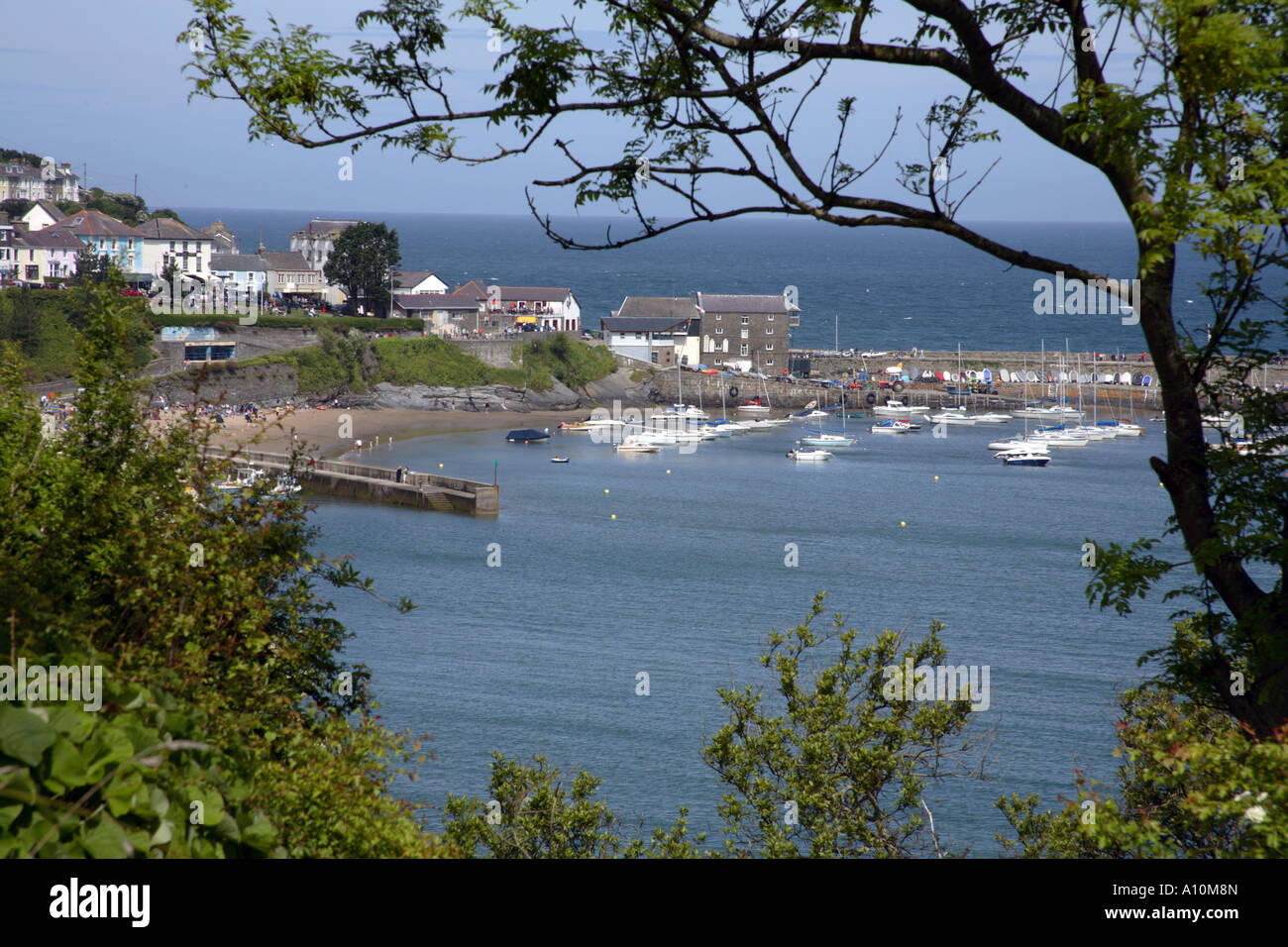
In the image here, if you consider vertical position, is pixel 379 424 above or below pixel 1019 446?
above

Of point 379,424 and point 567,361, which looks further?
point 567,361

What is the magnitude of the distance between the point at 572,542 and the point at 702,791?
21758 mm

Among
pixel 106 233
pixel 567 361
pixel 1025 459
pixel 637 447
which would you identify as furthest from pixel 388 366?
pixel 1025 459

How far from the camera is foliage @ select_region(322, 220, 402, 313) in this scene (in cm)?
7775

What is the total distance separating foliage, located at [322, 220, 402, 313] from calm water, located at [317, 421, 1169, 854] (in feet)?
75.4

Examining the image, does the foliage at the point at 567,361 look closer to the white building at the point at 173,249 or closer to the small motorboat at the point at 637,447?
the small motorboat at the point at 637,447

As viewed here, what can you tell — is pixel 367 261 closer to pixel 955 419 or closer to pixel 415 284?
pixel 415 284

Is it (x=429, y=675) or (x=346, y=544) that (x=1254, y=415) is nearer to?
(x=429, y=675)

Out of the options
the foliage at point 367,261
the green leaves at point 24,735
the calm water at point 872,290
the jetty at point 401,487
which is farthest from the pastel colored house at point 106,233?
the green leaves at point 24,735

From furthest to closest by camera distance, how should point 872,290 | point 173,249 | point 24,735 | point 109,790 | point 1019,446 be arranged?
point 872,290, point 173,249, point 1019,446, point 109,790, point 24,735

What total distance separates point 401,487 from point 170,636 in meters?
41.0

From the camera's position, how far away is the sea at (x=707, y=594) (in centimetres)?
1994

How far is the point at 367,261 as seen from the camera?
7844 cm
